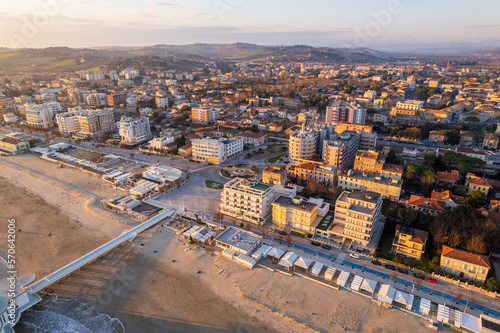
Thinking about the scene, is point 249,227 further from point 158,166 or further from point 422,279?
point 158,166

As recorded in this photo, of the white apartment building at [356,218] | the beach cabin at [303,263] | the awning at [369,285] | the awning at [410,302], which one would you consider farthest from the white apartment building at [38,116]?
the awning at [410,302]

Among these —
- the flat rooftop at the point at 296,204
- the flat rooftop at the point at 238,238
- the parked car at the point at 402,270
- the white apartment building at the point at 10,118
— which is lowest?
the parked car at the point at 402,270

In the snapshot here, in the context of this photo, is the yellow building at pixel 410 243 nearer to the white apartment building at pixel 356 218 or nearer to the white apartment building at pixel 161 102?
the white apartment building at pixel 356 218

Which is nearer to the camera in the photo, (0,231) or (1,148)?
(0,231)

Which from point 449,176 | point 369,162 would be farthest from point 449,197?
point 369,162

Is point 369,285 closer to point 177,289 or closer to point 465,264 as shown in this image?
point 465,264

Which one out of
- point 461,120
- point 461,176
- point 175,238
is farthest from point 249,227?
point 461,120
